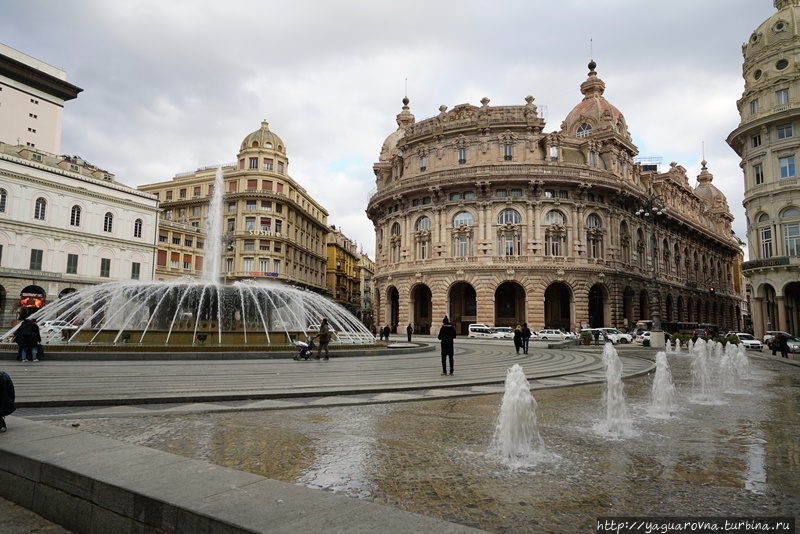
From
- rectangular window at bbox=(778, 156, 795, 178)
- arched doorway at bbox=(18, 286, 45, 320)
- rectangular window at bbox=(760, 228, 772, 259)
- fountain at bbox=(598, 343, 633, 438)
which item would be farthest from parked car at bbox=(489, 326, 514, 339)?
Result: arched doorway at bbox=(18, 286, 45, 320)

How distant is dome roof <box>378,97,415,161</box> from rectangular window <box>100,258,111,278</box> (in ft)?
105

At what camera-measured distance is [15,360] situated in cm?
1386

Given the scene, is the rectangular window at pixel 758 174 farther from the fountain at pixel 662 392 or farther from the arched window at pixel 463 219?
the fountain at pixel 662 392

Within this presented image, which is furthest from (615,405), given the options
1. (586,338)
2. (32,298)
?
(32,298)

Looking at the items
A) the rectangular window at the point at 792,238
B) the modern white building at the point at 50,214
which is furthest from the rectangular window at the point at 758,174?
the modern white building at the point at 50,214

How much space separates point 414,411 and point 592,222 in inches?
1640

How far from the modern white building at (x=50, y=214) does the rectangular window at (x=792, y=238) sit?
5194 centimetres

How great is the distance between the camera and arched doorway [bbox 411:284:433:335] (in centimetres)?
4866

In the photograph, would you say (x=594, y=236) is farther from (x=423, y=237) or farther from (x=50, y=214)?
(x=50, y=214)

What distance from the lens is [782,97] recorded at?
36.3m

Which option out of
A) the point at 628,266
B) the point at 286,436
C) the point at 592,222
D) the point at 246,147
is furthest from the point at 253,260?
the point at 286,436

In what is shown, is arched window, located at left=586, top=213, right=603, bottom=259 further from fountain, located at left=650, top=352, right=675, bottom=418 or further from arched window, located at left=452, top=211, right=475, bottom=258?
fountain, located at left=650, top=352, right=675, bottom=418

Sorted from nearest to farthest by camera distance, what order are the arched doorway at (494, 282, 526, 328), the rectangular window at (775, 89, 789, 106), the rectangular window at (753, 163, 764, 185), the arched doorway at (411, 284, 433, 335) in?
the rectangular window at (775, 89, 789, 106)
the rectangular window at (753, 163, 764, 185)
the arched doorway at (494, 282, 526, 328)
the arched doorway at (411, 284, 433, 335)

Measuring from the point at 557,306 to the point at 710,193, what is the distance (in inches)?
2288
